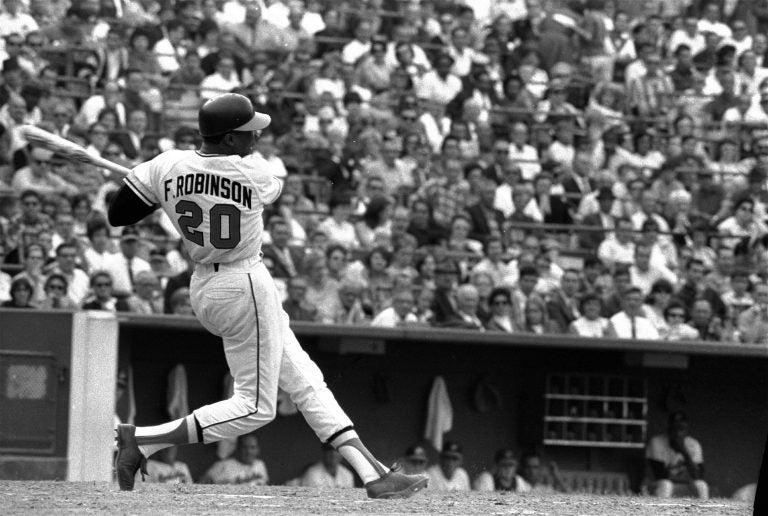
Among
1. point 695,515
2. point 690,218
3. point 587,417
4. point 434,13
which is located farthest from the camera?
point 434,13

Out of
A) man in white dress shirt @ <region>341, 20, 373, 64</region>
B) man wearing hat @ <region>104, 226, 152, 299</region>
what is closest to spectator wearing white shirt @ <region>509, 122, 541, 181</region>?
man in white dress shirt @ <region>341, 20, 373, 64</region>

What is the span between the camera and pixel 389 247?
39.3 feet

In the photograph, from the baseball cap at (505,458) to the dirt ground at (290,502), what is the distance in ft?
12.0

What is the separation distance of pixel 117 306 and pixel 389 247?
247cm

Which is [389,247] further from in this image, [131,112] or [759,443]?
[759,443]

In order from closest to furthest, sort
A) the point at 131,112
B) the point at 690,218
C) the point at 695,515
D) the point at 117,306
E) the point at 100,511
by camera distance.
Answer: the point at 100,511
the point at 695,515
the point at 117,306
the point at 131,112
the point at 690,218

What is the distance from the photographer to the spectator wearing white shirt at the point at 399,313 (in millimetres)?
11000

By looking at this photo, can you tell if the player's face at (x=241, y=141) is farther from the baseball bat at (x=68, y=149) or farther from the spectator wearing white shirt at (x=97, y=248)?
the spectator wearing white shirt at (x=97, y=248)

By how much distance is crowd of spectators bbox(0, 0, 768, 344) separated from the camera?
37.1 feet

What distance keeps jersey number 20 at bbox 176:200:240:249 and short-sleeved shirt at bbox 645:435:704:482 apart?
20.8 ft

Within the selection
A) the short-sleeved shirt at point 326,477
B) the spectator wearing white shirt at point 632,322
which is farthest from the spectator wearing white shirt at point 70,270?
the spectator wearing white shirt at point 632,322

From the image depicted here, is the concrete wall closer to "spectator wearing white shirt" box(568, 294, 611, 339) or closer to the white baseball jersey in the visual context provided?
"spectator wearing white shirt" box(568, 294, 611, 339)

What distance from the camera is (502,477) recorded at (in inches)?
437

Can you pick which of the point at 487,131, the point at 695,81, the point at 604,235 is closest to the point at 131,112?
the point at 487,131
